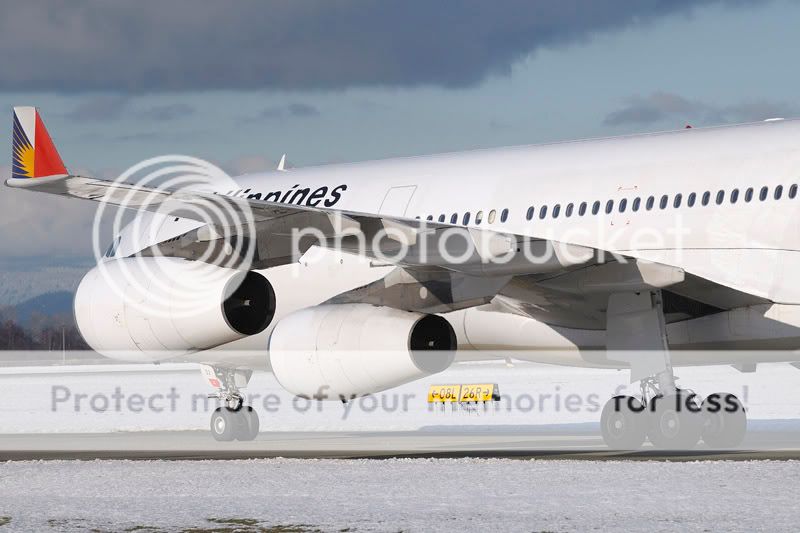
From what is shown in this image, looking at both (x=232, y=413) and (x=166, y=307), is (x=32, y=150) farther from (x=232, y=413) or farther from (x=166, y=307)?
(x=232, y=413)

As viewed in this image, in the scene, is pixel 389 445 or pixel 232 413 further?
pixel 232 413

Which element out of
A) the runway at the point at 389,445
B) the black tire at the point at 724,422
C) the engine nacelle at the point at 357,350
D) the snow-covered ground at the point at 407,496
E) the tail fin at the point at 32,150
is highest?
the tail fin at the point at 32,150

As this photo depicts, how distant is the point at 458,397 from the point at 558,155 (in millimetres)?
20862

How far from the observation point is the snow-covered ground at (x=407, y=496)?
34.1ft

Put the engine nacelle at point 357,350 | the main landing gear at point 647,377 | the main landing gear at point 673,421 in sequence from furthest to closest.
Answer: the main landing gear at point 673,421 → the main landing gear at point 647,377 → the engine nacelle at point 357,350

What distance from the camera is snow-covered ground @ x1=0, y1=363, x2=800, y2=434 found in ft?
104

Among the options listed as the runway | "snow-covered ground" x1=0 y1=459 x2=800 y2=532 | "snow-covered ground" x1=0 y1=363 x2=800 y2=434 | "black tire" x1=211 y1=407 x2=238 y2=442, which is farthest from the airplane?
"snow-covered ground" x1=0 y1=363 x2=800 y2=434

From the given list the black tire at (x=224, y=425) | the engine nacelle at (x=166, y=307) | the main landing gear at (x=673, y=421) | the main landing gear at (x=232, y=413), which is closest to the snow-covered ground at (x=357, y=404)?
the main landing gear at (x=232, y=413)

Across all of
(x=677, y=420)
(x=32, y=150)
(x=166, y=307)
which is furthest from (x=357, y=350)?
(x=32, y=150)

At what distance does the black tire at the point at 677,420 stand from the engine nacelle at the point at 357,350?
2.95 m

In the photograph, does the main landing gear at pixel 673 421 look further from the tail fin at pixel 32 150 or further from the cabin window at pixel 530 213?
the tail fin at pixel 32 150

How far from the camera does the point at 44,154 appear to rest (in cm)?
1662

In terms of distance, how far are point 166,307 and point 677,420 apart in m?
7.01

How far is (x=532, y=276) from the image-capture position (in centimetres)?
1733
